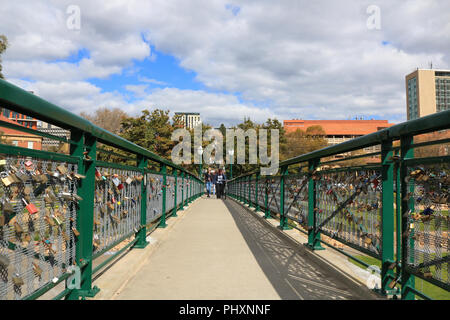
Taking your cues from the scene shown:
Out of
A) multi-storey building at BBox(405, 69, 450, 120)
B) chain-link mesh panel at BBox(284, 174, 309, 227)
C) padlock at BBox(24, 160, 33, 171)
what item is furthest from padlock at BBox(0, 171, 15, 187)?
multi-storey building at BBox(405, 69, 450, 120)

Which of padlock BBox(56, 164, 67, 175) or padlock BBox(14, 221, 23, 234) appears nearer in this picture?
padlock BBox(14, 221, 23, 234)

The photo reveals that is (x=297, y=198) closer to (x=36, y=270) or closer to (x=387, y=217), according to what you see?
(x=387, y=217)

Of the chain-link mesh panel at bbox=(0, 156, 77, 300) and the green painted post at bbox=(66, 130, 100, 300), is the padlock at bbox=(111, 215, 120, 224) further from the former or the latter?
the chain-link mesh panel at bbox=(0, 156, 77, 300)

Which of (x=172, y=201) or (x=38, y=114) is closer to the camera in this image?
(x=38, y=114)

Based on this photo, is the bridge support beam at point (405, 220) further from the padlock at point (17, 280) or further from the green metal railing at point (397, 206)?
the padlock at point (17, 280)

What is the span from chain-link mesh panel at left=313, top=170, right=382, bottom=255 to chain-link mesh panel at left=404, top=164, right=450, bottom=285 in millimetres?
516

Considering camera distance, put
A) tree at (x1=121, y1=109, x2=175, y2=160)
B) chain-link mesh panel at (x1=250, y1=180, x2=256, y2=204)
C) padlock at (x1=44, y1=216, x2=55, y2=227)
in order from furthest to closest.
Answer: tree at (x1=121, y1=109, x2=175, y2=160) < chain-link mesh panel at (x1=250, y1=180, x2=256, y2=204) < padlock at (x1=44, y1=216, x2=55, y2=227)

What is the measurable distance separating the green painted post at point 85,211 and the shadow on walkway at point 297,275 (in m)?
1.72

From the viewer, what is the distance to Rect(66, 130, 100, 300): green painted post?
2840 mm

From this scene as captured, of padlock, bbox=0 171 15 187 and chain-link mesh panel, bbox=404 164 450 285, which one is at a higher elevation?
padlock, bbox=0 171 15 187

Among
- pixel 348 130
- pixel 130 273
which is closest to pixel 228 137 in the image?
pixel 130 273
